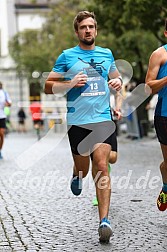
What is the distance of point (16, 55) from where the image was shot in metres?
43.5

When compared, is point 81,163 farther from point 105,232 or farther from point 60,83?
point 105,232

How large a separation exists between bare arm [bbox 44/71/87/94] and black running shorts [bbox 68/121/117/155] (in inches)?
14.7

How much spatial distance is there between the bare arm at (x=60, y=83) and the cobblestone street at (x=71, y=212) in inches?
52.1

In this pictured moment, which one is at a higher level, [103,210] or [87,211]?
[103,210]

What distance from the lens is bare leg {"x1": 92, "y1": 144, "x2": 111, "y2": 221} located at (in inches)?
233

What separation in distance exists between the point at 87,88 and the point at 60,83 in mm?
251

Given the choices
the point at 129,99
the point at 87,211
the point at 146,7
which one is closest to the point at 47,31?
the point at 129,99

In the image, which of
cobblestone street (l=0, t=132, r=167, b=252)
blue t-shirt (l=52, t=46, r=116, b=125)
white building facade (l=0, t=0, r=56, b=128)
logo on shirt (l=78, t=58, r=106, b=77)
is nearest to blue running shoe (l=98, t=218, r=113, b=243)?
cobblestone street (l=0, t=132, r=167, b=252)

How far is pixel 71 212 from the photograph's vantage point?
7.53m

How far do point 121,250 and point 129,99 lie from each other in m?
16.4

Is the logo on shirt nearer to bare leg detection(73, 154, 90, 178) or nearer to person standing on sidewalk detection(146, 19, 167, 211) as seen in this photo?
person standing on sidewalk detection(146, 19, 167, 211)

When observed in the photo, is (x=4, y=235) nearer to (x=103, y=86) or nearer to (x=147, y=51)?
(x=103, y=86)

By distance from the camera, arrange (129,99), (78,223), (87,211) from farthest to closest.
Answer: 1. (129,99)
2. (87,211)
3. (78,223)

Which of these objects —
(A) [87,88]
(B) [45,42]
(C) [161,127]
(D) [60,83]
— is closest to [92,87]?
(A) [87,88]
